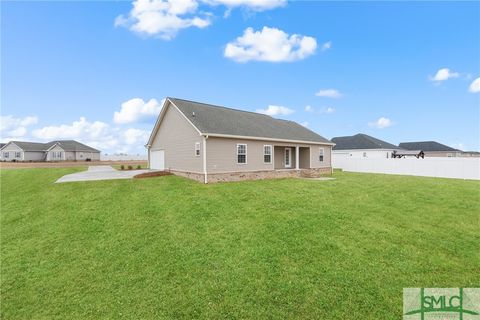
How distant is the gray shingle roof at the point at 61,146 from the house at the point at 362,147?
56480mm

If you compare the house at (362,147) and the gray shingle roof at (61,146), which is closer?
the house at (362,147)

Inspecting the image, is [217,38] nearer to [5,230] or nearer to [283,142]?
[283,142]

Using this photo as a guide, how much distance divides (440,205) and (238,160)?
A: 11.6 meters

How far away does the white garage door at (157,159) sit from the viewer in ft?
71.8

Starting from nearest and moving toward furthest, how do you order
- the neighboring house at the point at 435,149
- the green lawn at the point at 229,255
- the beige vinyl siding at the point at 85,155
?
the green lawn at the point at 229,255 → the neighboring house at the point at 435,149 → the beige vinyl siding at the point at 85,155

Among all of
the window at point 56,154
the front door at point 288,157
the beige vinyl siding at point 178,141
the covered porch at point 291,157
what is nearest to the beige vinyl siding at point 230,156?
the beige vinyl siding at point 178,141

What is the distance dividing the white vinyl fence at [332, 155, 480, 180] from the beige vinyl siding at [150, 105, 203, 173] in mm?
21088

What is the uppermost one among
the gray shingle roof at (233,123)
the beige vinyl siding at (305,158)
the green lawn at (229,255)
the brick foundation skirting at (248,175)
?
the gray shingle roof at (233,123)

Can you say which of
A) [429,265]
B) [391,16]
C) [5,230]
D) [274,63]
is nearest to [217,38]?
[274,63]

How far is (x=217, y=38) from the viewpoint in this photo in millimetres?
19938

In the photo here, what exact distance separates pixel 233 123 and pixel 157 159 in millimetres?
8888

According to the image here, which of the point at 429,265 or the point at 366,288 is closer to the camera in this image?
the point at 366,288

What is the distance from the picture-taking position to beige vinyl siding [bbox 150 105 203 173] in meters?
16.6

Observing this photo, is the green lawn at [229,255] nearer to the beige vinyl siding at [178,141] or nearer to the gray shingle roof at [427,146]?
the beige vinyl siding at [178,141]
